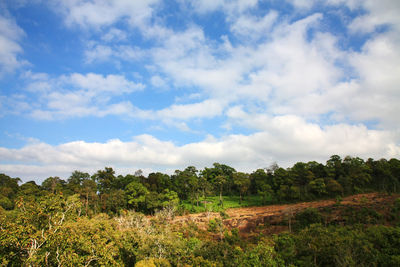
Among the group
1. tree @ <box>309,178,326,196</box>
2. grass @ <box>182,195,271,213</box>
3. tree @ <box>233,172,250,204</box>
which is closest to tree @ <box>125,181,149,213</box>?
Answer: grass @ <box>182,195,271,213</box>

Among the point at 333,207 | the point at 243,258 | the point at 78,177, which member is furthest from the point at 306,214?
the point at 78,177

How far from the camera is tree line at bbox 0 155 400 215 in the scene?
60188 mm

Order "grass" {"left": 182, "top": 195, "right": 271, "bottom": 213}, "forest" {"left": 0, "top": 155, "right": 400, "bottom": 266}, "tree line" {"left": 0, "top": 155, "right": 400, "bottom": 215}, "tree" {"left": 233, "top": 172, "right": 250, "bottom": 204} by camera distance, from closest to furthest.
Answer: "forest" {"left": 0, "top": 155, "right": 400, "bottom": 266}
"tree line" {"left": 0, "top": 155, "right": 400, "bottom": 215}
"grass" {"left": 182, "top": 195, "right": 271, "bottom": 213}
"tree" {"left": 233, "top": 172, "right": 250, "bottom": 204}

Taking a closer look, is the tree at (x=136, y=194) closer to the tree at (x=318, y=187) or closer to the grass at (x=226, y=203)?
the grass at (x=226, y=203)

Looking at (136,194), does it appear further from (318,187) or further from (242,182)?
(318,187)

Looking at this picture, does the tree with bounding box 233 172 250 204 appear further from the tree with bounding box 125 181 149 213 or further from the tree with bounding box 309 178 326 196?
the tree with bounding box 125 181 149 213

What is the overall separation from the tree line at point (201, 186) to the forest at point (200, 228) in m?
0.31

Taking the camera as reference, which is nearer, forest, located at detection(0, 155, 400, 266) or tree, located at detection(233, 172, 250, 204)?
forest, located at detection(0, 155, 400, 266)

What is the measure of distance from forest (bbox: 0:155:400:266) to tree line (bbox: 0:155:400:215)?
0.31 meters

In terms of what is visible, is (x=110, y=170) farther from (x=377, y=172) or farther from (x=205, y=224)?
(x=377, y=172)

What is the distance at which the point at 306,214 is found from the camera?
144 ft

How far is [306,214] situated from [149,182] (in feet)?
168

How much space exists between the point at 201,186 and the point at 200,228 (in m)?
27.3

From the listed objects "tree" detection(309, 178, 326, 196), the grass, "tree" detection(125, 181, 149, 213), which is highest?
"tree" detection(309, 178, 326, 196)
